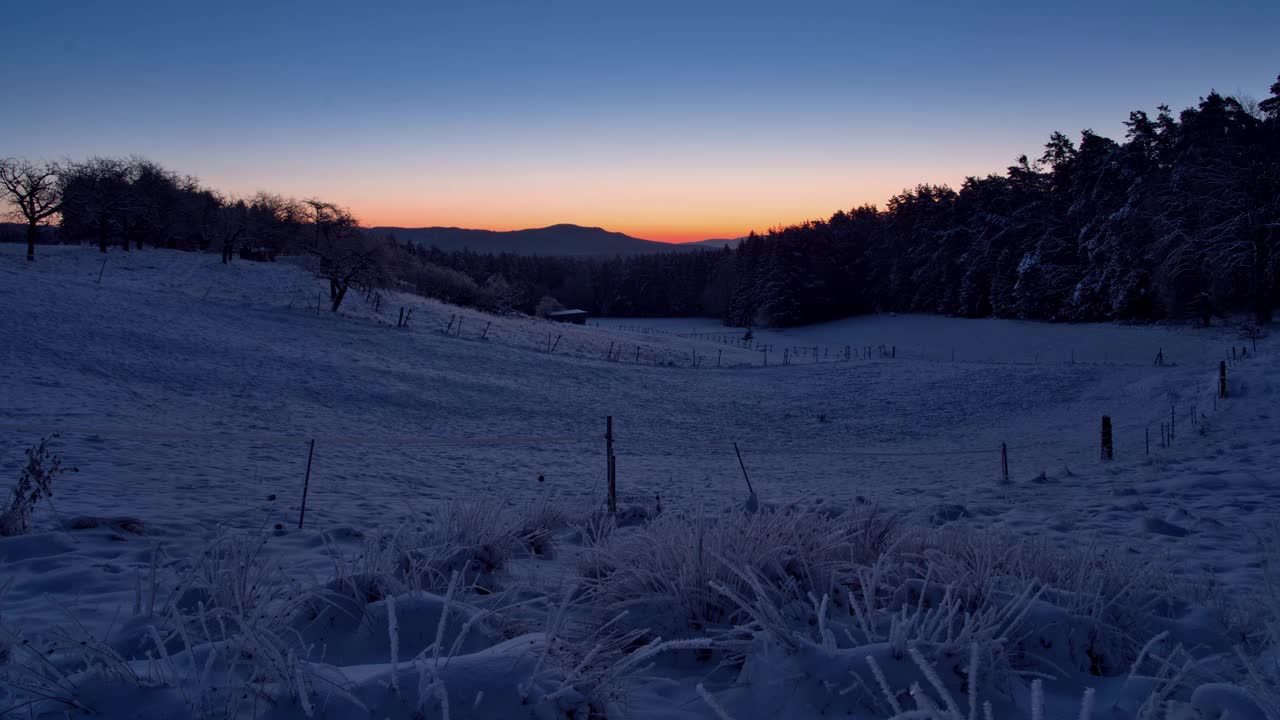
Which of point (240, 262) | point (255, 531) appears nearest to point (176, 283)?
point (240, 262)

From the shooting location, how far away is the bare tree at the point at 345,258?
3872cm

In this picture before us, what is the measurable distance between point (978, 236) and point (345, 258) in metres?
55.3

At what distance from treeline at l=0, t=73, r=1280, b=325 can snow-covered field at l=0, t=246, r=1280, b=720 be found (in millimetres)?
4145

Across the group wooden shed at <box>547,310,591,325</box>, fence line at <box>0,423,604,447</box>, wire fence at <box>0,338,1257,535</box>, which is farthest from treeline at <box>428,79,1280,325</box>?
fence line at <box>0,423,604,447</box>

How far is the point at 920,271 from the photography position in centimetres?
6912

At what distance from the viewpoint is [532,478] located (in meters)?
14.6

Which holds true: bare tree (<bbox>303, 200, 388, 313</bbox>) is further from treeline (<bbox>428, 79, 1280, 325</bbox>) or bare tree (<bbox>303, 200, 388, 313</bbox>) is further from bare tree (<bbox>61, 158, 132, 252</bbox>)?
treeline (<bbox>428, 79, 1280, 325</bbox>)

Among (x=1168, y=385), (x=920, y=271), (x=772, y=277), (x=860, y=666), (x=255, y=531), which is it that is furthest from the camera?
(x=772, y=277)

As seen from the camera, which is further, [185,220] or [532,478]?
[185,220]

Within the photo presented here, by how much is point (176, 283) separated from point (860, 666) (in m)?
48.9

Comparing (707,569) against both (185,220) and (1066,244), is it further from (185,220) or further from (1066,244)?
(185,220)

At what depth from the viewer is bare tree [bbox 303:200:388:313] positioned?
38.7 meters

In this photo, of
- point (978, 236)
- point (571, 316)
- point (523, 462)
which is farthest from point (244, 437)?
point (978, 236)

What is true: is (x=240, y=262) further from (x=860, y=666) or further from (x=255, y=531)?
(x=860, y=666)
